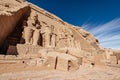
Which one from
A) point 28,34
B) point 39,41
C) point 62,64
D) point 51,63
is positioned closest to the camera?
point 62,64

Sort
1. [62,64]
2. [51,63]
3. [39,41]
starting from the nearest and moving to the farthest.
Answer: [62,64], [51,63], [39,41]

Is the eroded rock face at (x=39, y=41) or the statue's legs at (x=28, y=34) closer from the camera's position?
the eroded rock face at (x=39, y=41)

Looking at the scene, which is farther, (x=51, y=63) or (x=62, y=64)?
(x=51, y=63)

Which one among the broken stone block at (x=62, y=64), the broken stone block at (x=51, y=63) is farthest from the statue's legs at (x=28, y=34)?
the broken stone block at (x=62, y=64)

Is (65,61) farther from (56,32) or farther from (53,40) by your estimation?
(56,32)

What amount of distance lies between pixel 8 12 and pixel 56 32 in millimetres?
8616

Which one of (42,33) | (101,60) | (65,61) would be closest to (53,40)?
(42,33)

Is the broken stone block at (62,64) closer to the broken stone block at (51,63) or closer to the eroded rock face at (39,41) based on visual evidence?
the eroded rock face at (39,41)

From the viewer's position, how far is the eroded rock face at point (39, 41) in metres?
8.39

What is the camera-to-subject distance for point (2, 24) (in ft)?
31.1

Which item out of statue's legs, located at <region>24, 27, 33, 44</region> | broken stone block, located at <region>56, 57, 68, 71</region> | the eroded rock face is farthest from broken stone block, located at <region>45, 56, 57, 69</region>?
statue's legs, located at <region>24, 27, 33, 44</region>

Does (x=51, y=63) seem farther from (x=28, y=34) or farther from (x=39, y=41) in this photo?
(x=39, y=41)

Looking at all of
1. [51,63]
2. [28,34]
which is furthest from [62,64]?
[28,34]

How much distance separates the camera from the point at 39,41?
1399cm
